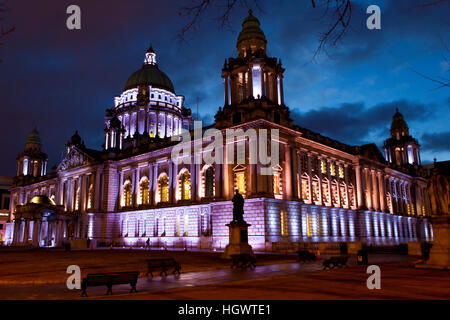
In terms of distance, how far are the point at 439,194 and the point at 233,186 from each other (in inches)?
Result: 1041

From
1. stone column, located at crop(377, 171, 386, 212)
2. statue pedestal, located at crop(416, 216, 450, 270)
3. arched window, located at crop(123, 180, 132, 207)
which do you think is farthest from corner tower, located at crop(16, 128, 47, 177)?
statue pedestal, located at crop(416, 216, 450, 270)

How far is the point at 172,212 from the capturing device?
52125mm

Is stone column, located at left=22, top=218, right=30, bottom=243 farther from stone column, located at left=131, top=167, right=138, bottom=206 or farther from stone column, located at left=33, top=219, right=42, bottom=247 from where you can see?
stone column, located at left=131, top=167, right=138, bottom=206

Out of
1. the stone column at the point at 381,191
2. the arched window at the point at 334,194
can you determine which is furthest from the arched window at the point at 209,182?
the stone column at the point at 381,191

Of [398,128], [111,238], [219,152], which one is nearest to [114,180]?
[111,238]

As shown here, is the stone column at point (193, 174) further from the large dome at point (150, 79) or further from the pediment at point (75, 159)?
the large dome at point (150, 79)

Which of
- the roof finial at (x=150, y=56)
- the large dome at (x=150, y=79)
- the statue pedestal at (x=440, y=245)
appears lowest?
the statue pedestal at (x=440, y=245)

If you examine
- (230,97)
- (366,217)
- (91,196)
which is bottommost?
(366,217)

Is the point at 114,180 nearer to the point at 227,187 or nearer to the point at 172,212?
the point at 172,212

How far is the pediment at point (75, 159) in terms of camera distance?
65.0 metres

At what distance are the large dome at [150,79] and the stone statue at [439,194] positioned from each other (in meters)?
70.3

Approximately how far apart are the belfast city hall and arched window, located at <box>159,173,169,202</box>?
0.56 feet

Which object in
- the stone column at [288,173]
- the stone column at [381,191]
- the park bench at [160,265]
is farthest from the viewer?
the stone column at [381,191]
